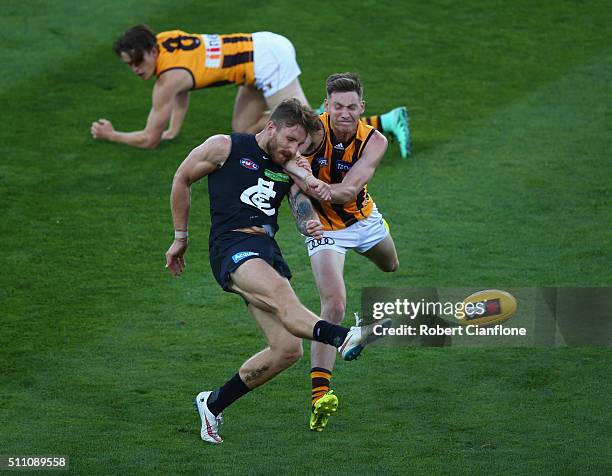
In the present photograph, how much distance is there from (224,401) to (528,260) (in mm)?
3621

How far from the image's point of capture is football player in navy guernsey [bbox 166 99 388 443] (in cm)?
671

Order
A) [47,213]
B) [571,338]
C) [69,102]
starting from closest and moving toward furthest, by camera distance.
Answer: [571,338], [47,213], [69,102]

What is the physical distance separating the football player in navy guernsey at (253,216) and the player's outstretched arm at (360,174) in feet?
1.03

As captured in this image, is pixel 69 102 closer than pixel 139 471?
No

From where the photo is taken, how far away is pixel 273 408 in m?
7.30

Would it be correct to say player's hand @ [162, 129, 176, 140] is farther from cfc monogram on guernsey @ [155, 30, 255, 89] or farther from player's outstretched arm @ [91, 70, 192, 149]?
player's outstretched arm @ [91, 70, 192, 149]

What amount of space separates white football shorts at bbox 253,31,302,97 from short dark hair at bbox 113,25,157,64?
111 centimetres

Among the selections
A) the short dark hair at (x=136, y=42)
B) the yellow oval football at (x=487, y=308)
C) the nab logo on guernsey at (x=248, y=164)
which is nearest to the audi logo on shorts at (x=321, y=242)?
the nab logo on guernsey at (x=248, y=164)

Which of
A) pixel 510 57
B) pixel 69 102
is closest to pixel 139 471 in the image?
pixel 69 102

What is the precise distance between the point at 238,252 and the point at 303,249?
3.19 meters

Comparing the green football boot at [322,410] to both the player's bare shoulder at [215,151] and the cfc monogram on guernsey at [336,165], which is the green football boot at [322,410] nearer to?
the cfc monogram on guernsey at [336,165]

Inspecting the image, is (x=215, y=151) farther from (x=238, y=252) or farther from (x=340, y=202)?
(x=340, y=202)

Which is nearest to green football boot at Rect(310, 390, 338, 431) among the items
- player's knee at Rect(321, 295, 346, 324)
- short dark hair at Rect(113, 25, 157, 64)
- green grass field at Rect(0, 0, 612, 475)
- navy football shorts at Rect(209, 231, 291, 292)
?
green grass field at Rect(0, 0, 612, 475)

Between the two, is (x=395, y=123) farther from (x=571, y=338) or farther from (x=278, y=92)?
(x=571, y=338)
